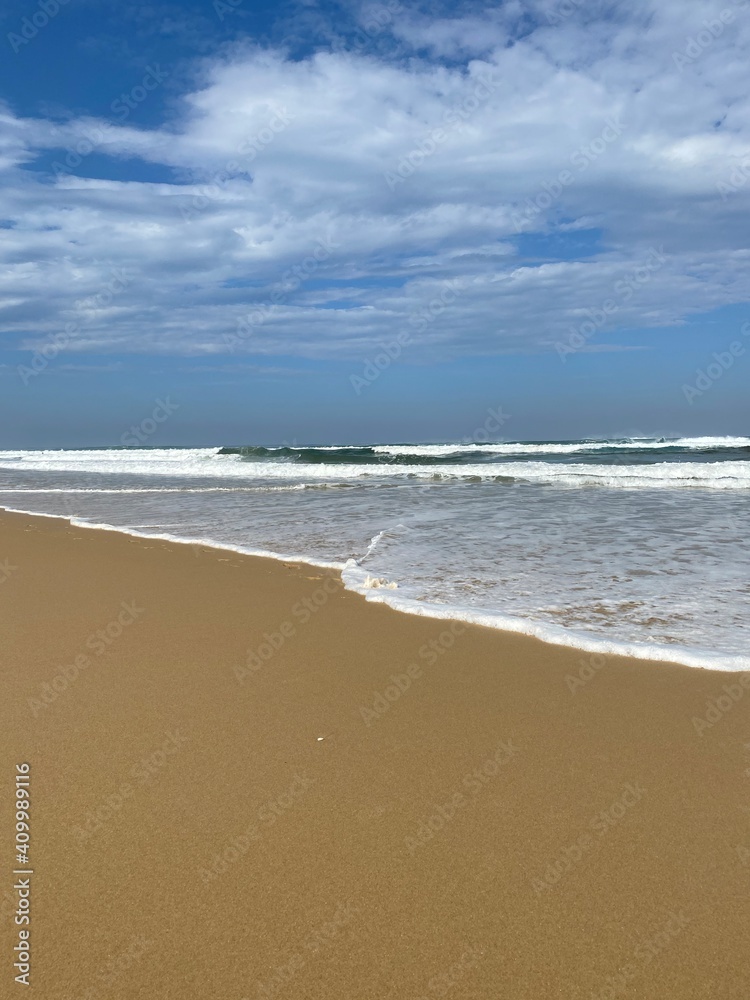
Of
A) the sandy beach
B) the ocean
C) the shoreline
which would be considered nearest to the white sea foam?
the ocean

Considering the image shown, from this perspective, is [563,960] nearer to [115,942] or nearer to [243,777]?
[115,942]

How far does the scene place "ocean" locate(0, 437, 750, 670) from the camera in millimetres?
4883

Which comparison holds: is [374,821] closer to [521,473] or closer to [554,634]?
[554,634]

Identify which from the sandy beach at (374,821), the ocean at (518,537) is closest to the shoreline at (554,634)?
the ocean at (518,537)

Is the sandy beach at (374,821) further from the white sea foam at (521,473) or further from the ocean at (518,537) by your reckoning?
the white sea foam at (521,473)

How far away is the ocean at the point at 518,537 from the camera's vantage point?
4883 mm

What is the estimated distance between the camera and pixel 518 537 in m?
8.48

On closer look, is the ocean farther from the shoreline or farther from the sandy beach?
the sandy beach

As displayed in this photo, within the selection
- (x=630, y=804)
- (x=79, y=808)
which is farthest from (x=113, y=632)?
(x=630, y=804)

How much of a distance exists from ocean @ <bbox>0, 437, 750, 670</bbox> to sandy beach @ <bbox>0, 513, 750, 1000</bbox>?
2.53 feet

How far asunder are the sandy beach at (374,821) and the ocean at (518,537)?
2.53 ft

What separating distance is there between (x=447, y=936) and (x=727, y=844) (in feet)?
3.27

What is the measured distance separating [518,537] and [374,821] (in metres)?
6.33

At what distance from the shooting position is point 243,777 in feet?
8.91
